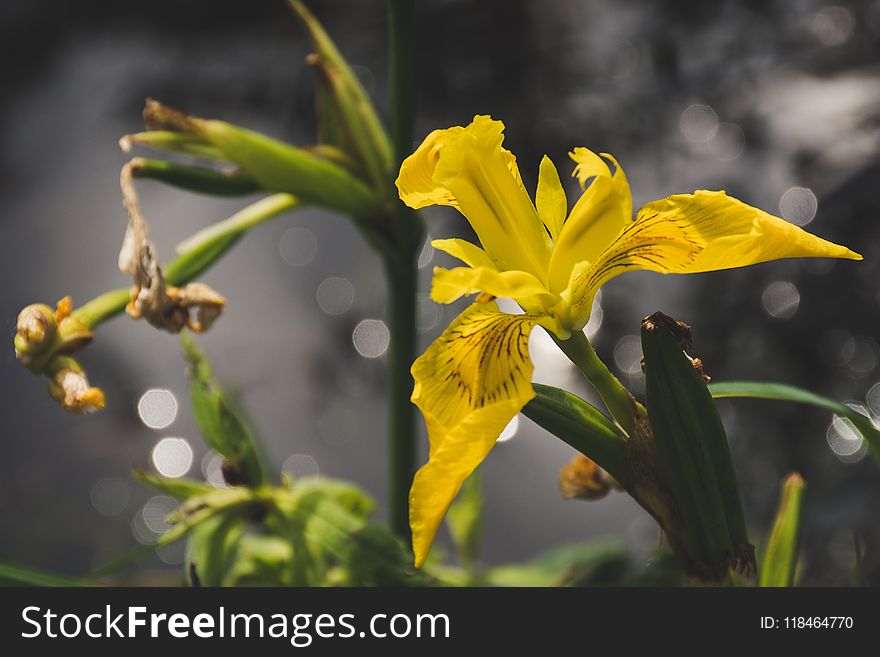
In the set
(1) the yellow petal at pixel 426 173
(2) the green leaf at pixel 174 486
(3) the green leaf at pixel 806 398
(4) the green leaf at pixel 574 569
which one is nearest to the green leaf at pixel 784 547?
(3) the green leaf at pixel 806 398

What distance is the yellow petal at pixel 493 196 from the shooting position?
0.43m

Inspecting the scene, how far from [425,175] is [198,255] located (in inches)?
9.1

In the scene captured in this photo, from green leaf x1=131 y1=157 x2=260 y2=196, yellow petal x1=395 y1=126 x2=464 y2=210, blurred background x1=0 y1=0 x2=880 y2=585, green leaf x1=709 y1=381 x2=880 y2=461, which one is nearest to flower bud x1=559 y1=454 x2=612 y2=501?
green leaf x1=709 y1=381 x2=880 y2=461

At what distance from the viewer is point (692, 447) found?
40 cm

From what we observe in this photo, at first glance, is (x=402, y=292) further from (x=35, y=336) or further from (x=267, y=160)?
(x=35, y=336)

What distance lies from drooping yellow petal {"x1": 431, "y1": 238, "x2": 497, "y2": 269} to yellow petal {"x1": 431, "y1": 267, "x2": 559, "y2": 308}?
0.13 ft

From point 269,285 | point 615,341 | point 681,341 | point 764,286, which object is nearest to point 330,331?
point 269,285

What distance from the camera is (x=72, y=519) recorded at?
3.91ft

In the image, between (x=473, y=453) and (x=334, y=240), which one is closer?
(x=473, y=453)

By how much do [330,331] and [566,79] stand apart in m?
0.51

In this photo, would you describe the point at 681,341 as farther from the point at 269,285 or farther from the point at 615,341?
the point at 269,285

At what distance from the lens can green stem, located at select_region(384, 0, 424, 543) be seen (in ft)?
1.89

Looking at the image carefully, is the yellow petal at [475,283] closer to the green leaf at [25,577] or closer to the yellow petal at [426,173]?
the yellow petal at [426,173]

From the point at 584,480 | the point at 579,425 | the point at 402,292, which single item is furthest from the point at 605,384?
the point at 402,292
